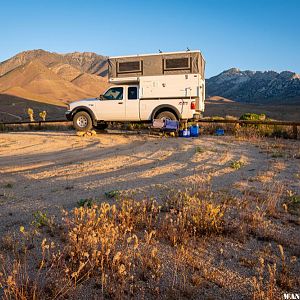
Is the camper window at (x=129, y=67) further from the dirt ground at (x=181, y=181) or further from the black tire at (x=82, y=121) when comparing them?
the dirt ground at (x=181, y=181)

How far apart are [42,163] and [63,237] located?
594cm

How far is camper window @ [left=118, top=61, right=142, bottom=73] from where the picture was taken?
16.1 m

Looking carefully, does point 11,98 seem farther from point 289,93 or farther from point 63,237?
point 289,93

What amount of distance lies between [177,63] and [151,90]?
169 centimetres

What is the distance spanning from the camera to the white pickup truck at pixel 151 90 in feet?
51.4

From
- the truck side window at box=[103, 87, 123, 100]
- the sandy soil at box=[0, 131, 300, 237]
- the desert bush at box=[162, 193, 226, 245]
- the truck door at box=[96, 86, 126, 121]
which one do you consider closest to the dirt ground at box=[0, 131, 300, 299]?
the sandy soil at box=[0, 131, 300, 237]

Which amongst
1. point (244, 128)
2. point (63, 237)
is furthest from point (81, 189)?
point (244, 128)

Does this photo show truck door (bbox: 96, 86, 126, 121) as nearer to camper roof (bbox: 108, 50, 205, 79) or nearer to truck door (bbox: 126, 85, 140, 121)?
truck door (bbox: 126, 85, 140, 121)

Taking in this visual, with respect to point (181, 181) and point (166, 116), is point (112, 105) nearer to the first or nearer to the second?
point (166, 116)

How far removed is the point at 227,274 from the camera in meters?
3.68

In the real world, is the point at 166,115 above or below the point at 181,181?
above

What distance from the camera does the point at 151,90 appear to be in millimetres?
16031

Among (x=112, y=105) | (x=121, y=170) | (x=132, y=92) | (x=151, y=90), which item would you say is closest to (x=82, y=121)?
(x=112, y=105)

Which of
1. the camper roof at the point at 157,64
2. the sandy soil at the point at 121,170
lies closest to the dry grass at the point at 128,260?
the sandy soil at the point at 121,170
